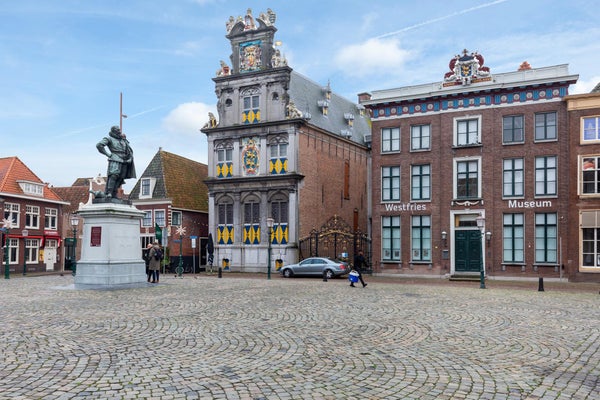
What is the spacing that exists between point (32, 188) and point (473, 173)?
114ft

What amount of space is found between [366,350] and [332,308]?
19.9ft

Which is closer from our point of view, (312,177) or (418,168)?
(418,168)

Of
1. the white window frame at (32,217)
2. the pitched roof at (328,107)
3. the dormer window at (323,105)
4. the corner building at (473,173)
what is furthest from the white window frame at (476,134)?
the white window frame at (32,217)

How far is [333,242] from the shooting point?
3941cm

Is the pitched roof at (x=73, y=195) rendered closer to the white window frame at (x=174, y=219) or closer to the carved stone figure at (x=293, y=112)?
Answer: the white window frame at (x=174, y=219)

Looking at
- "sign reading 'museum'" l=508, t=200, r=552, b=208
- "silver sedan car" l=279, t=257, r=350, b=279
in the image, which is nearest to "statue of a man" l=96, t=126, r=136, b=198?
"silver sedan car" l=279, t=257, r=350, b=279

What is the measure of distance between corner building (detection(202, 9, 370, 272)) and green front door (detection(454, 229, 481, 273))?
7.38 m

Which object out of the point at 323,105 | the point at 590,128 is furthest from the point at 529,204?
the point at 323,105

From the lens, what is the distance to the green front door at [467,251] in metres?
31.2

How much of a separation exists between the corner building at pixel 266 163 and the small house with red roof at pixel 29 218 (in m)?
15.6

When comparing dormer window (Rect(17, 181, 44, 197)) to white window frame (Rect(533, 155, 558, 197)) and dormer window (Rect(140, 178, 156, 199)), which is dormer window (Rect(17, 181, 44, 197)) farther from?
white window frame (Rect(533, 155, 558, 197))

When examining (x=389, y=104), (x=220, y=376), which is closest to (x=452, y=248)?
(x=389, y=104)

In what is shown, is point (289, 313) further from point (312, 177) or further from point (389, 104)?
point (312, 177)

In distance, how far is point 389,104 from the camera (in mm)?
33812
